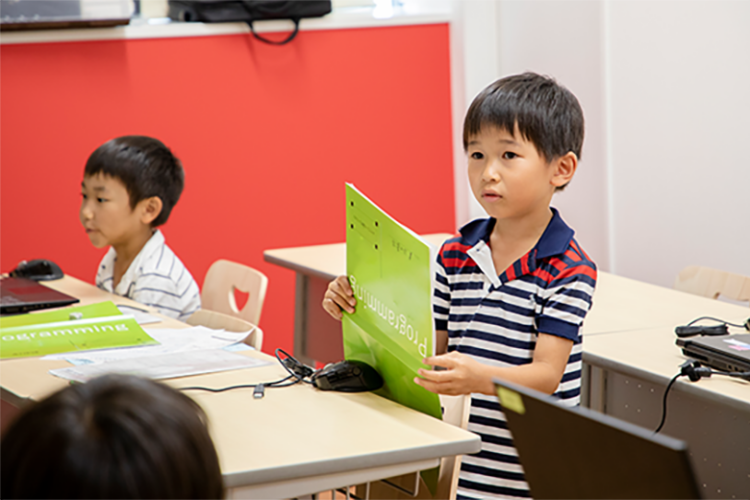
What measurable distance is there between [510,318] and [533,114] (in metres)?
0.34

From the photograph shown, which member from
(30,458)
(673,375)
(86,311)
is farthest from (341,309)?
(30,458)

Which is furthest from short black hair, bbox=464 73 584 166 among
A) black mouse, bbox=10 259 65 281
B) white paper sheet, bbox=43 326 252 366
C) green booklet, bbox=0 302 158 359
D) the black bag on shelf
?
the black bag on shelf

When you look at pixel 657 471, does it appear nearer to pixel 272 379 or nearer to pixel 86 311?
pixel 272 379


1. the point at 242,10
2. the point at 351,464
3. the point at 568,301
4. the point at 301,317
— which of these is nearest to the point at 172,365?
the point at 351,464

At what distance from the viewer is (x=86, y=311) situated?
6.68 ft

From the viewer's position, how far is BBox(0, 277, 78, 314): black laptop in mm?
2215

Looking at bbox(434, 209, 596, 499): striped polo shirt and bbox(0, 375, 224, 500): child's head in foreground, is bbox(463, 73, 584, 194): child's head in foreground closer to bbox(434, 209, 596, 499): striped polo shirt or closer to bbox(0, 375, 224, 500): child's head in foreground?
bbox(434, 209, 596, 499): striped polo shirt

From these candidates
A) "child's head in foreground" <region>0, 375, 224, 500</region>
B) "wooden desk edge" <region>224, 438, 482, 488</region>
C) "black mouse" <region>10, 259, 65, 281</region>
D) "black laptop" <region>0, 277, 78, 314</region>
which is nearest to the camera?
"child's head in foreground" <region>0, 375, 224, 500</region>

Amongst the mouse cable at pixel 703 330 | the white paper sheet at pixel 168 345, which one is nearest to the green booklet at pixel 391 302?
the white paper sheet at pixel 168 345

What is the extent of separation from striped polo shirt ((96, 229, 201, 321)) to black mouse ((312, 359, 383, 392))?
111 cm

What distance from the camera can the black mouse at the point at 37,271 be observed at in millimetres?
2697

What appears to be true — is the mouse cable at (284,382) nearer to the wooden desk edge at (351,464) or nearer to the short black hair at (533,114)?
the wooden desk edge at (351,464)

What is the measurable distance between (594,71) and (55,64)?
6.58 ft

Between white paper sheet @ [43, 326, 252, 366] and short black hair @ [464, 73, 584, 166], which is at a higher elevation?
short black hair @ [464, 73, 584, 166]
